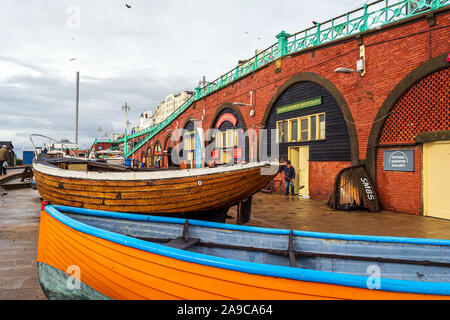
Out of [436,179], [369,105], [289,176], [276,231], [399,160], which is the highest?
[369,105]

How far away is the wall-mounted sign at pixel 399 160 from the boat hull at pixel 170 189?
613 centimetres

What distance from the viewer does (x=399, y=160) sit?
9.41 metres

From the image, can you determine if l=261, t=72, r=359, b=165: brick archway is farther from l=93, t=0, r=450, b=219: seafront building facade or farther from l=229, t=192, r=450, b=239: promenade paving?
l=229, t=192, r=450, b=239: promenade paving

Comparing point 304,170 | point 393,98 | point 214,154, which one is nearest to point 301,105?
point 304,170

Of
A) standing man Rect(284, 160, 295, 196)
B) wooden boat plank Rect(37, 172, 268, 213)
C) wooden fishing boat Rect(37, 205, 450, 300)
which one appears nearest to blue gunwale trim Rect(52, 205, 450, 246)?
wooden fishing boat Rect(37, 205, 450, 300)

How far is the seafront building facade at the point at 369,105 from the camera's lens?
8562mm

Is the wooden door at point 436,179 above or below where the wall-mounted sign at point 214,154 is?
below

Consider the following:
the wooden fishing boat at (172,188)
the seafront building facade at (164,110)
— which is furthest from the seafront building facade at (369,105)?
the seafront building facade at (164,110)

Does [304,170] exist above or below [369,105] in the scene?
below

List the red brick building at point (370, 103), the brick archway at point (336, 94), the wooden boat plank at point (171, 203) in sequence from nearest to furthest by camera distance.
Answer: the wooden boat plank at point (171, 203), the red brick building at point (370, 103), the brick archway at point (336, 94)

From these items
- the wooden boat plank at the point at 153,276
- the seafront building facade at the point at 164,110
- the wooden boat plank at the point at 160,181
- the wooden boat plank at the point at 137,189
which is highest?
the seafront building facade at the point at 164,110

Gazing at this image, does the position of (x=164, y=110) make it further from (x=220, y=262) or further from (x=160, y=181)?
(x=220, y=262)

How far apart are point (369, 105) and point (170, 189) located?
8.35 meters

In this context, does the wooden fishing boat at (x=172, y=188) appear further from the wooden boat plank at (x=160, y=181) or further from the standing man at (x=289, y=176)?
the standing man at (x=289, y=176)
